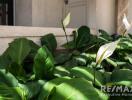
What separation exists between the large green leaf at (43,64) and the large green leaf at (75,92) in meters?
0.26

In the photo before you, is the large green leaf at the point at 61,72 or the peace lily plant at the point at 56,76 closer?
the peace lily plant at the point at 56,76

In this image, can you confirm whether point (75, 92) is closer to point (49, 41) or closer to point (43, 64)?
point (43, 64)

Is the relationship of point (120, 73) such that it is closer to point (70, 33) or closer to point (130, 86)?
point (130, 86)

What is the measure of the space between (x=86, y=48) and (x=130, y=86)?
1068mm

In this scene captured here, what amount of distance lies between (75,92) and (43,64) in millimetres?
333

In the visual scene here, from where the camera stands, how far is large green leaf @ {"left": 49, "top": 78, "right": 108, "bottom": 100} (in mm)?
1032

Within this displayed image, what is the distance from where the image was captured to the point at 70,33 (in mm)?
2721

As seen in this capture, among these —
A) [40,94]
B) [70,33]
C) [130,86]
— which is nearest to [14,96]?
[40,94]

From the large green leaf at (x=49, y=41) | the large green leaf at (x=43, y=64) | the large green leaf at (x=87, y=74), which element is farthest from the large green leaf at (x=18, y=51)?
the large green leaf at (x=49, y=41)

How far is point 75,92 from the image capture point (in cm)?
104

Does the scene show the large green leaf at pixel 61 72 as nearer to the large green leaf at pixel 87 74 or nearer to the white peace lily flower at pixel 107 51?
the large green leaf at pixel 87 74

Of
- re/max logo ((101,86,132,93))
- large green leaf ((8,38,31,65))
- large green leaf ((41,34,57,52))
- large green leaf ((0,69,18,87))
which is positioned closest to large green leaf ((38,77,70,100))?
large green leaf ((0,69,18,87))

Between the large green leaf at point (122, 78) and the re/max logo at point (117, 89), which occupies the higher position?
the large green leaf at point (122, 78)

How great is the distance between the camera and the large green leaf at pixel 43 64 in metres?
1.33
